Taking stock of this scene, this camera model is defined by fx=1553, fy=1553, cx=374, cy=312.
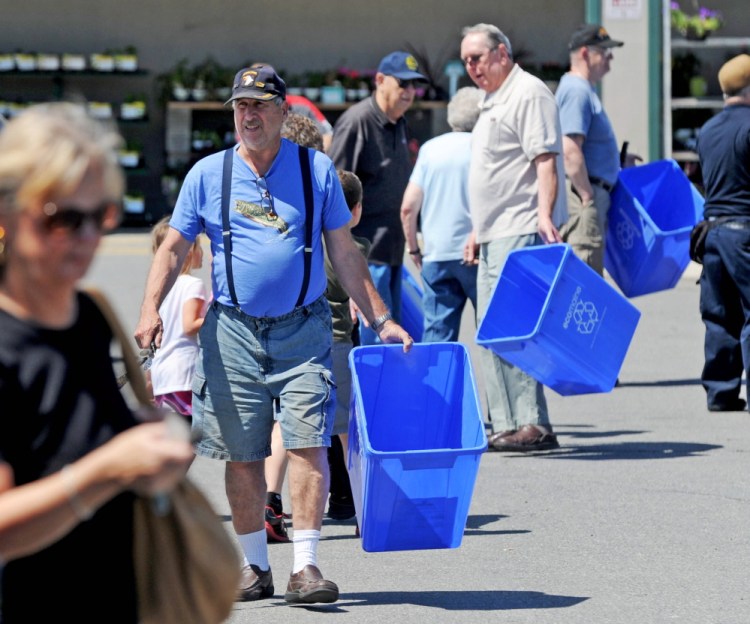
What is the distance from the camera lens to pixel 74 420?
2.67m

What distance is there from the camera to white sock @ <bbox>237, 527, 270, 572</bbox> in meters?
5.64

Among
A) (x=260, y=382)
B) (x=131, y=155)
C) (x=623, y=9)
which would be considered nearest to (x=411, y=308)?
(x=260, y=382)

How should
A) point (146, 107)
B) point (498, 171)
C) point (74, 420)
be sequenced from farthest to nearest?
point (146, 107) < point (498, 171) < point (74, 420)

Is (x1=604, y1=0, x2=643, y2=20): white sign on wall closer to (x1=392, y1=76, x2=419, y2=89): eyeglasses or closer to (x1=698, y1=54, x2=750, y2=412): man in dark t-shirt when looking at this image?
(x1=698, y1=54, x2=750, y2=412): man in dark t-shirt

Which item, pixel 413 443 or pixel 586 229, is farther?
pixel 586 229

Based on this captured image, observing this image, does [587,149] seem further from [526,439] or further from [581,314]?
[526,439]

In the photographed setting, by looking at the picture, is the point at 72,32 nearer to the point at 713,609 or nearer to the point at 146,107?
the point at 146,107

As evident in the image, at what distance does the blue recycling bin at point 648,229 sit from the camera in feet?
33.7

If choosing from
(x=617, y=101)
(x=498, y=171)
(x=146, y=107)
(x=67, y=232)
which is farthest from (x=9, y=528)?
(x=146, y=107)

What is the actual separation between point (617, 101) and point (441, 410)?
539 inches

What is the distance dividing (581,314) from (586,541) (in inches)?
69.8

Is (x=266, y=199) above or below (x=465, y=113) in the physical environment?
above

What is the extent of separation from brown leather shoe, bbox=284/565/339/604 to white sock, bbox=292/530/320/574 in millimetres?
22

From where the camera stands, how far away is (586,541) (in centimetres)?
654
